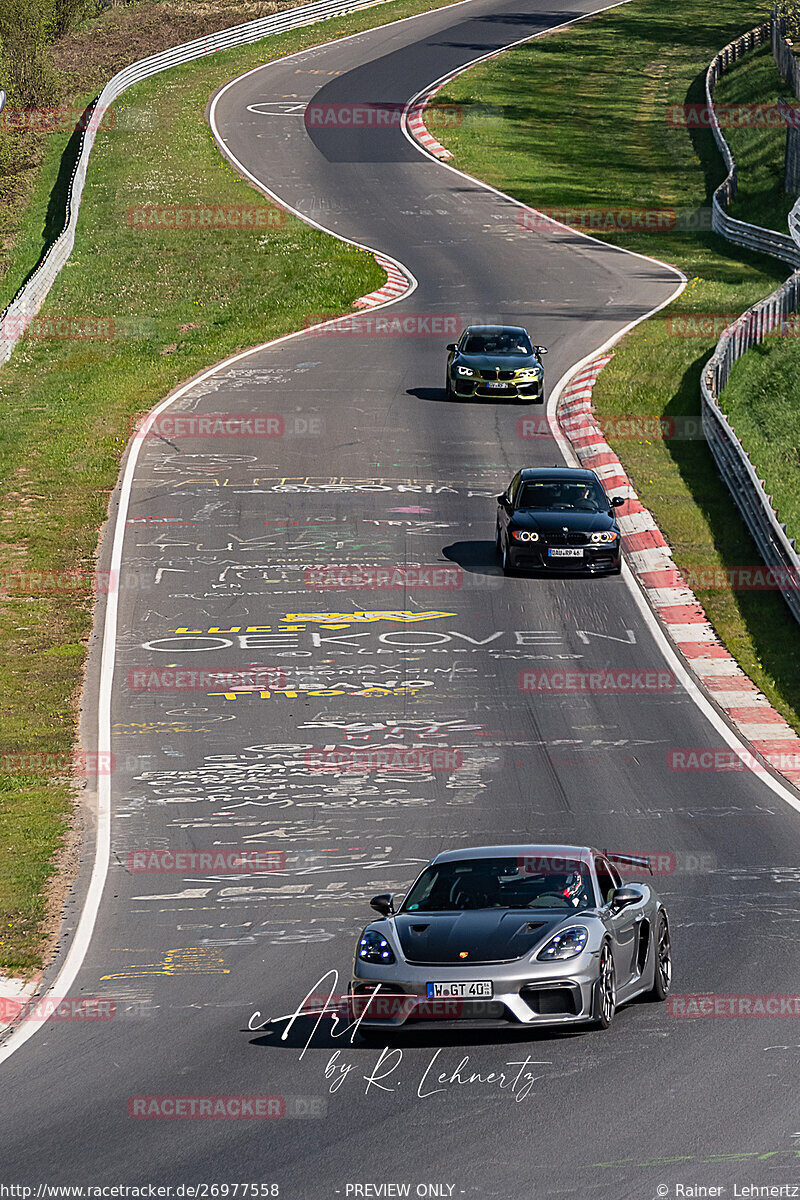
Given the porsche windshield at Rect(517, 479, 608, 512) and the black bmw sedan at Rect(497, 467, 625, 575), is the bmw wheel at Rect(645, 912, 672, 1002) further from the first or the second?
the porsche windshield at Rect(517, 479, 608, 512)

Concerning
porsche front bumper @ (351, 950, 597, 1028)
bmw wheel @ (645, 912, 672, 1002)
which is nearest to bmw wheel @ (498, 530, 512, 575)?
bmw wheel @ (645, 912, 672, 1002)

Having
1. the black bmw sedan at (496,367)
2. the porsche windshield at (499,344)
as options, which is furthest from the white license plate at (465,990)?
the porsche windshield at (499,344)

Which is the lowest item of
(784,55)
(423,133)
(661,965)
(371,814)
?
(371,814)

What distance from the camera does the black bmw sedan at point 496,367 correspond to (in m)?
38.2

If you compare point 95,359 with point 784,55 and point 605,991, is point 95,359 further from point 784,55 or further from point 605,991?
point 784,55

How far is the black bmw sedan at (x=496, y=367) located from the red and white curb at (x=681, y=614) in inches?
40.6

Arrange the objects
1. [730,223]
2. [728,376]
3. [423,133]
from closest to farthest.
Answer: [728,376] → [730,223] → [423,133]

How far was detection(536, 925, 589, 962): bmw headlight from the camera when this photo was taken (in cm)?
1102

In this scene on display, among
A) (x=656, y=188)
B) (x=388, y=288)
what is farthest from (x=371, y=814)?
(x=656, y=188)

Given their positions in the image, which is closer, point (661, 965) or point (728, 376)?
point (661, 965)

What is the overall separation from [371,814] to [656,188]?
173 feet

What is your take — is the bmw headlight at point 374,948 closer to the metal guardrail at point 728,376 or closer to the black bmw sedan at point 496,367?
the metal guardrail at point 728,376

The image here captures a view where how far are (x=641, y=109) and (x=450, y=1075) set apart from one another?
76.5m

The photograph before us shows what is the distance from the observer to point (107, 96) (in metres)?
76.4
